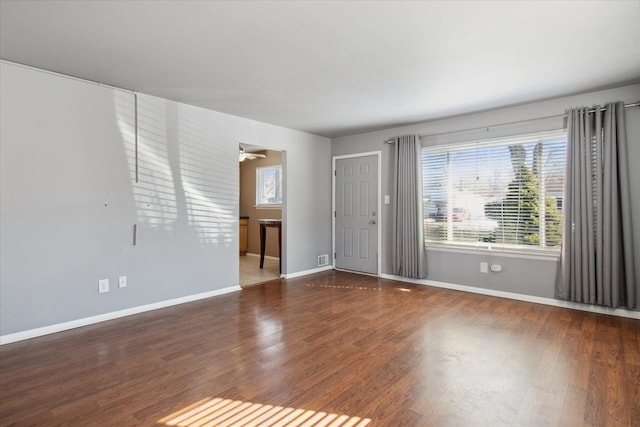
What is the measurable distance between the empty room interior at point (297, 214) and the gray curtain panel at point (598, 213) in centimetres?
2

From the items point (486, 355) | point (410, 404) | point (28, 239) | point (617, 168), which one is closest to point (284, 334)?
point (410, 404)

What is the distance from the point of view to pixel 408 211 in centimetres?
505

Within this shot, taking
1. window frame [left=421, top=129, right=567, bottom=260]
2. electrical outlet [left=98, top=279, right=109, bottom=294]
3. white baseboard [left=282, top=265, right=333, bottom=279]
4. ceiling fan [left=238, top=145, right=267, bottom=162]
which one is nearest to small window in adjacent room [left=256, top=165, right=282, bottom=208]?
ceiling fan [left=238, top=145, right=267, bottom=162]

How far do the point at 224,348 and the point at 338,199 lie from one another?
3.76m

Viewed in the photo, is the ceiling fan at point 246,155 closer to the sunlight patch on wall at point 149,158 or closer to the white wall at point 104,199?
the white wall at point 104,199

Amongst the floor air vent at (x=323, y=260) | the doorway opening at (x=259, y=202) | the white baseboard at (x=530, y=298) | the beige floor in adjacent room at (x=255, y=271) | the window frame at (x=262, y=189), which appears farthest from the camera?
the window frame at (x=262, y=189)

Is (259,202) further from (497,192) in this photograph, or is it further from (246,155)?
(497,192)

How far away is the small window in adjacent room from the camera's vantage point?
730 cm

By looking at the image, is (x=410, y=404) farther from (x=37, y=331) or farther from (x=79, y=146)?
(x=79, y=146)

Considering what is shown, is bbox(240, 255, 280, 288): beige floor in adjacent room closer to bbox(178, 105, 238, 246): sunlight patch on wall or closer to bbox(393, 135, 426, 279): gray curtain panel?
bbox(178, 105, 238, 246): sunlight patch on wall

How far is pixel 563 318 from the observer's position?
3.52m

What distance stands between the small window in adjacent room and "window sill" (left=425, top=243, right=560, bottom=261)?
349 centimetres

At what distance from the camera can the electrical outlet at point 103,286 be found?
3.43m

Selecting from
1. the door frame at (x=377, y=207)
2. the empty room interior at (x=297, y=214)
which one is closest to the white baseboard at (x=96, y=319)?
the empty room interior at (x=297, y=214)
